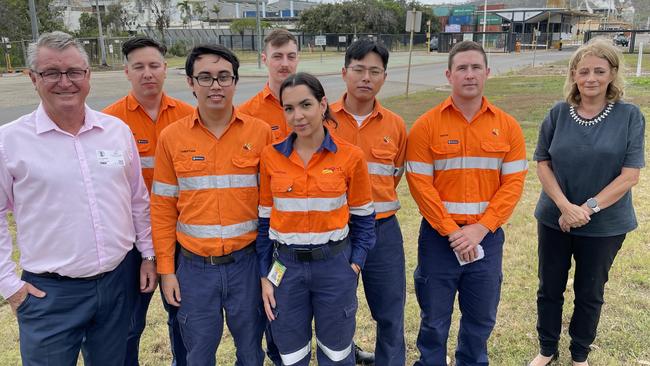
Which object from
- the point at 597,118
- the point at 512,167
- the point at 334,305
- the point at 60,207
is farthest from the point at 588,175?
the point at 60,207

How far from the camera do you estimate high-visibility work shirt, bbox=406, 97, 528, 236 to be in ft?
9.55

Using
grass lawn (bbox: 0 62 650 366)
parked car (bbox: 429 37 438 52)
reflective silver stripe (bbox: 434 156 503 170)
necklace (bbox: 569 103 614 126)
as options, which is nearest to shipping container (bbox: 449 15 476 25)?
parked car (bbox: 429 37 438 52)

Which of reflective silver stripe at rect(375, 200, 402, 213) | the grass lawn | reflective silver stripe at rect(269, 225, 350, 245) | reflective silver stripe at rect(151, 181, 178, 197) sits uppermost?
reflective silver stripe at rect(151, 181, 178, 197)

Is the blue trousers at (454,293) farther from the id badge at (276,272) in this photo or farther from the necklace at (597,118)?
the id badge at (276,272)

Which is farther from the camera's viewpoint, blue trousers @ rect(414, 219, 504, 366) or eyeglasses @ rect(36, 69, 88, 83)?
blue trousers @ rect(414, 219, 504, 366)

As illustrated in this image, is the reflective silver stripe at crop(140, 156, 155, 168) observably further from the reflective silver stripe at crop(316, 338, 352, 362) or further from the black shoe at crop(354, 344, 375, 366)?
the black shoe at crop(354, 344, 375, 366)

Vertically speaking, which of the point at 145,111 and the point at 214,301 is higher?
the point at 145,111

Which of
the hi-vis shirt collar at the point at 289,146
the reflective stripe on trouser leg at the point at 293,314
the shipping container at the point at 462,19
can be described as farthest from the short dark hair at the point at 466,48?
the shipping container at the point at 462,19

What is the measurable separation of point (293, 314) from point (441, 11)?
81799 millimetres

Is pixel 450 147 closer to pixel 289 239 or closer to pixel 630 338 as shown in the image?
pixel 289 239

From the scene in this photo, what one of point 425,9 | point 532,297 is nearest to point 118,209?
point 532,297

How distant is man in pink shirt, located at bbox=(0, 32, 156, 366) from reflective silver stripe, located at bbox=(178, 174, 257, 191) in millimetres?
319

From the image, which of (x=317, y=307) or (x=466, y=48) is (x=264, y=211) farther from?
(x=466, y=48)

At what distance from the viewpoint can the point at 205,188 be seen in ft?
8.38
